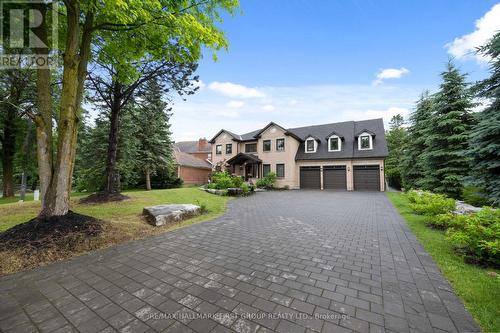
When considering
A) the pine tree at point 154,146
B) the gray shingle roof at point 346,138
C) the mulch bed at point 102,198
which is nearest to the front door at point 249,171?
the gray shingle roof at point 346,138

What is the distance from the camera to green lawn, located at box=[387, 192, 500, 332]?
2.35 m

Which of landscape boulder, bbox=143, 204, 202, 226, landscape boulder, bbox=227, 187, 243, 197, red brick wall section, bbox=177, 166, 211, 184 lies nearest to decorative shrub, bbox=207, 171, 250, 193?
landscape boulder, bbox=227, 187, 243, 197

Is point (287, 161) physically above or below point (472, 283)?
above

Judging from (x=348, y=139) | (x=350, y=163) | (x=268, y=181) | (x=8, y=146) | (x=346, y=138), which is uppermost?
(x=346, y=138)

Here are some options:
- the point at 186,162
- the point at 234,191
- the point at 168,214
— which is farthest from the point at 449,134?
the point at 186,162

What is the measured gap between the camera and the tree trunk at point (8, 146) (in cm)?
1458

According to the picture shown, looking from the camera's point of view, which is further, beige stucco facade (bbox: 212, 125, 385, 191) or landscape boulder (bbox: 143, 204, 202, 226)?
beige stucco facade (bbox: 212, 125, 385, 191)

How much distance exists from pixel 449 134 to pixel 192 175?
90.7 feet

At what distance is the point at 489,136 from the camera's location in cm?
595

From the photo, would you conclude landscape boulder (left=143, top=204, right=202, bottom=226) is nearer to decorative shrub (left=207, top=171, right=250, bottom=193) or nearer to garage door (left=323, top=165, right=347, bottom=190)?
decorative shrub (left=207, top=171, right=250, bottom=193)

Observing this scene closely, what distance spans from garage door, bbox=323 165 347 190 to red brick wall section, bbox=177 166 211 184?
60.4ft

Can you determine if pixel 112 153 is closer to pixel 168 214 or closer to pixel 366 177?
pixel 168 214

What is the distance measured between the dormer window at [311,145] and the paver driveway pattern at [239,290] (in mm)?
18193

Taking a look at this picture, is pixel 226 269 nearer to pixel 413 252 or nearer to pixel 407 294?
pixel 407 294
